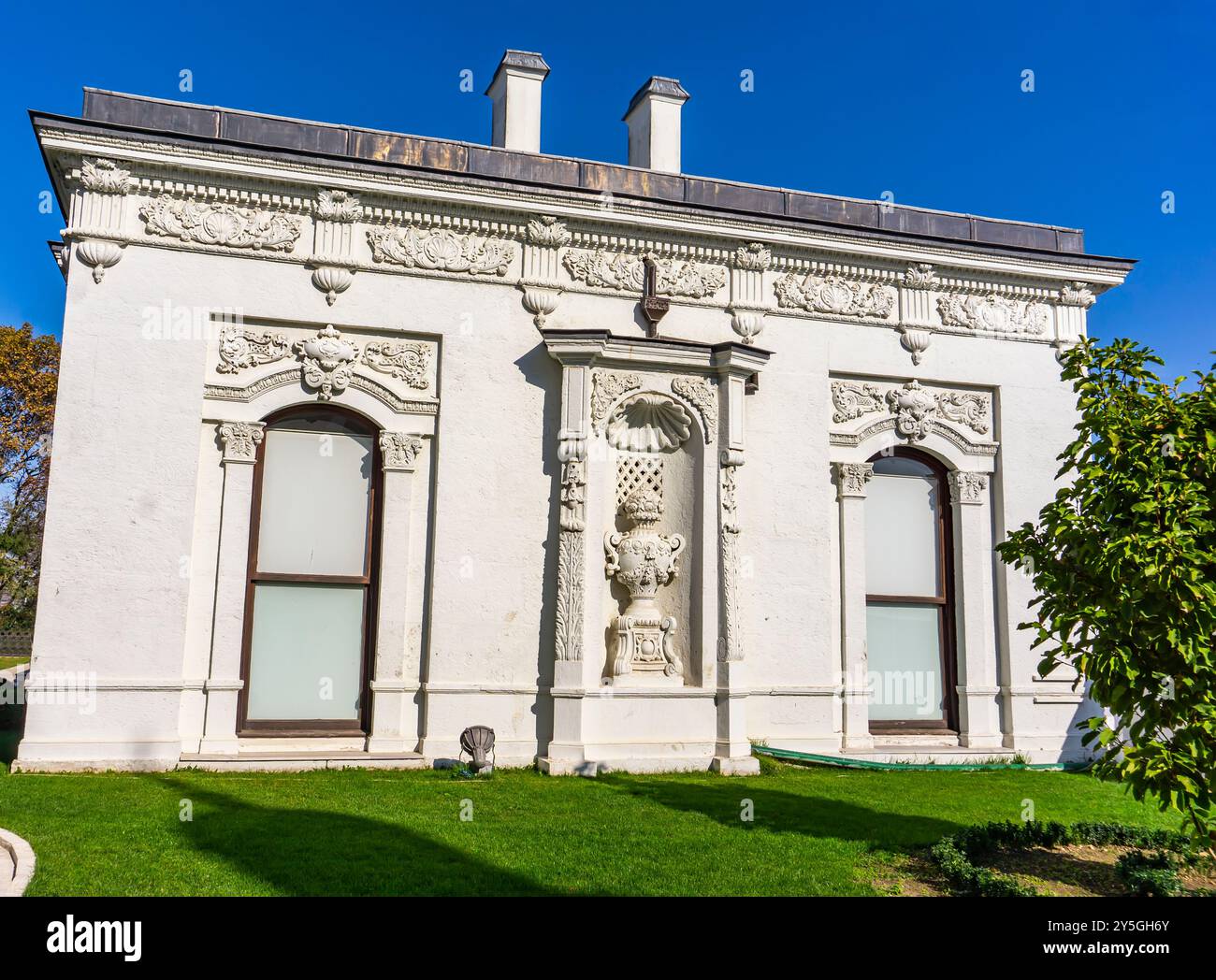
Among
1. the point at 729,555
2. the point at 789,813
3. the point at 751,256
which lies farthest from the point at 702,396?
the point at 789,813

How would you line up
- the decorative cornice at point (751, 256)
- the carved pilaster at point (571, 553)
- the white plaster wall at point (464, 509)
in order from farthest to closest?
the decorative cornice at point (751, 256) → the carved pilaster at point (571, 553) → the white plaster wall at point (464, 509)

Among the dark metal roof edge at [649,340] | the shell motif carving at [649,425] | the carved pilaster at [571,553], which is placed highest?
the dark metal roof edge at [649,340]

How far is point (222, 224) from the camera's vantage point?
434 inches

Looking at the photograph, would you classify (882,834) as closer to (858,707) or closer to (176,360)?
(858,707)

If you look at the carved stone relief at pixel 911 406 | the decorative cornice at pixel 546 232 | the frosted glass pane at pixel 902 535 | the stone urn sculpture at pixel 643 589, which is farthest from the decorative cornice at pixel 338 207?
the frosted glass pane at pixel 902 535

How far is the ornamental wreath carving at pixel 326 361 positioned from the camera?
1114 cm

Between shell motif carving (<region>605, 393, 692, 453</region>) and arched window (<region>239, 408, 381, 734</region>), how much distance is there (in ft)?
9.45

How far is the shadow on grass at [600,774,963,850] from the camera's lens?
7.78 meters

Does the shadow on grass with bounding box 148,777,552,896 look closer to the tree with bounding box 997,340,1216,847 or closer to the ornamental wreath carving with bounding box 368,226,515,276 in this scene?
the tree with bounding box 997,340,1216,847

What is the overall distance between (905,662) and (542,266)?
6.94 meters

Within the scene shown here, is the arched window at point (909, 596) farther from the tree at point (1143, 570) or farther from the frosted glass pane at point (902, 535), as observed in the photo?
the tree at point (1143, 570)

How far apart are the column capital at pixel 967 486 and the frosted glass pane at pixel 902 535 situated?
268mm

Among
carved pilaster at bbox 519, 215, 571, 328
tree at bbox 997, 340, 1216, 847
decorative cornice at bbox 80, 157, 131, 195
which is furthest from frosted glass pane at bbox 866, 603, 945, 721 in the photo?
Answer: decorative cornice at bbox 80, 157, 131, 195

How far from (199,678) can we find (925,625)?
8982mm
